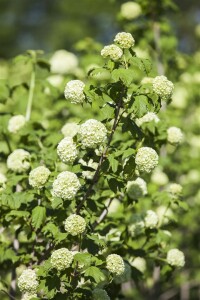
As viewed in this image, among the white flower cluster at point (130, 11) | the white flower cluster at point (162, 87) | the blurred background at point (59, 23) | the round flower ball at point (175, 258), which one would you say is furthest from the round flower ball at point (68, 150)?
the blurred background at point (59, 23)

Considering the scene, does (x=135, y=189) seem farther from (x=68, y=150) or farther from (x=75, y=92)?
(x=75, y=92)

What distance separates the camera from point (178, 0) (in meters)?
24.1

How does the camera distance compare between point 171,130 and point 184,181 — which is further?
point 184,181

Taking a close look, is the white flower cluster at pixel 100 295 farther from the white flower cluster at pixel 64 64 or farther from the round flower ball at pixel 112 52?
the white flower cluster at pixel 64 64

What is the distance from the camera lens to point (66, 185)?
8.24 feet

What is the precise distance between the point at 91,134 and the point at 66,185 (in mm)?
264

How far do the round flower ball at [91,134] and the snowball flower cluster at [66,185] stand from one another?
169 millimetres

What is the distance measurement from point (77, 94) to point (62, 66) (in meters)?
2.64

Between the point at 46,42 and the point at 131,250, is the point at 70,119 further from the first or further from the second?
the point at 46,42

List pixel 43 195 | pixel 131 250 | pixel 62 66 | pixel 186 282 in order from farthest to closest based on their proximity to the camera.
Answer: pixel 186 282 < pixel 62 66 < pixel 131 250 < pixel 43 195

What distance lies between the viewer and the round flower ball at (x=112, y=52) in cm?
249

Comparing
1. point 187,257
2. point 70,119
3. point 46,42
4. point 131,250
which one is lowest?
point 131,250

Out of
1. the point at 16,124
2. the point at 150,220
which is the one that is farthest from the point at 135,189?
the point at 16,124

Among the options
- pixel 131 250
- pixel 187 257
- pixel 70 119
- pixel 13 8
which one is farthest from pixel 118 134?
pixel 13 8
